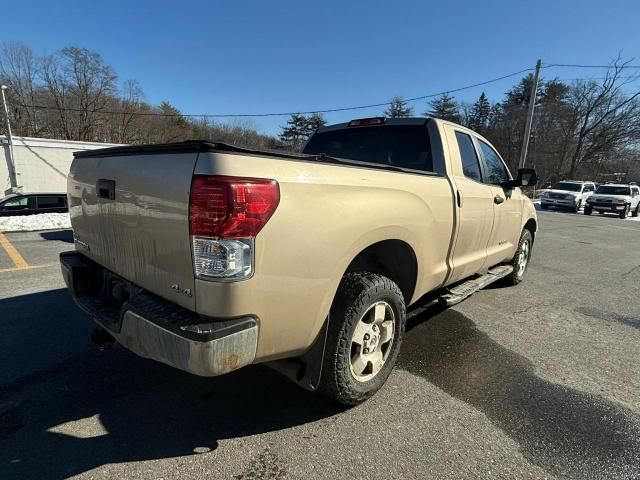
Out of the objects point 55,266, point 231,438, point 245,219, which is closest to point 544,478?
point 231,438

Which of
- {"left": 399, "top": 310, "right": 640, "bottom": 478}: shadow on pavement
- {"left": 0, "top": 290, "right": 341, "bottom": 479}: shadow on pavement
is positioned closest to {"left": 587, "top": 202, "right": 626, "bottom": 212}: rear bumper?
{"left": 399, "top": 310, "right": 640, "bottom": 478}: shadow on pavement

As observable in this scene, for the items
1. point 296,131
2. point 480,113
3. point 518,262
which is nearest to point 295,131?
point 296,131

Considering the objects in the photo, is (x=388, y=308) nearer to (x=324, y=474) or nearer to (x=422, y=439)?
(x=422, y=439)

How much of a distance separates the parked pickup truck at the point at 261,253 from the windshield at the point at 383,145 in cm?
13

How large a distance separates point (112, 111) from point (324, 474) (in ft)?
167

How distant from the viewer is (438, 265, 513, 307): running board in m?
3.37

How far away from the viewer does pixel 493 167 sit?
4344mm

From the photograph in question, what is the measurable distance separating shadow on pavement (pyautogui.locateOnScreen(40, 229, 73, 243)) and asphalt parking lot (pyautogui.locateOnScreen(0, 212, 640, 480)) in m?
5.20

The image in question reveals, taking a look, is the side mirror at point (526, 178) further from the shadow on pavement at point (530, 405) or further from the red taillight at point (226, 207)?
the red taillight at point (226, 207)

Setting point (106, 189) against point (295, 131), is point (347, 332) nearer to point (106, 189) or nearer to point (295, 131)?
point (106, 189)


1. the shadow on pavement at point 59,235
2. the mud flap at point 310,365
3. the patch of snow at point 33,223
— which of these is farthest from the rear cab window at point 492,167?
the patch of snow at point 33,223

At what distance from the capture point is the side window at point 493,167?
4156 mm

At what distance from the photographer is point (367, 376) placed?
2.57m

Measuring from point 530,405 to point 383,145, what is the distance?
99.1 inches
